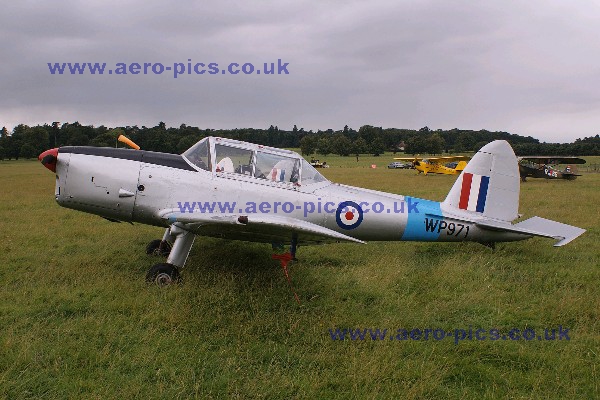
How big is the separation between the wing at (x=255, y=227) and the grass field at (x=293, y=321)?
26.6 inches

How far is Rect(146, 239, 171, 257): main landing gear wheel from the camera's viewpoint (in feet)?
23.1

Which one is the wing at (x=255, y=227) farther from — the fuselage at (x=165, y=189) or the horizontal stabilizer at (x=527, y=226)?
the horizontal stabilizer at (x=527, y=226)

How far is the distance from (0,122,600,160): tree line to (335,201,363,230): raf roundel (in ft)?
19.5

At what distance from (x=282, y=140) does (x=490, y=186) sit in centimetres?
6189

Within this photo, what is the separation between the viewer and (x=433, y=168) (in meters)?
33.5

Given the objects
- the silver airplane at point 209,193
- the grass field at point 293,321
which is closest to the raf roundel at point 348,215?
the silver airplane at point 209,193

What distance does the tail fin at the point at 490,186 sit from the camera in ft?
24.2

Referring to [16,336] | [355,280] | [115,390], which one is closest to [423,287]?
[355,280]

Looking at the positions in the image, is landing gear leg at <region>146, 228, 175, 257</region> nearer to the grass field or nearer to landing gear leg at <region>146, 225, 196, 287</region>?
the grass field

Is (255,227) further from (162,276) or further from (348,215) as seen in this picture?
(348,215)

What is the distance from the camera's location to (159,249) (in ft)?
23.2

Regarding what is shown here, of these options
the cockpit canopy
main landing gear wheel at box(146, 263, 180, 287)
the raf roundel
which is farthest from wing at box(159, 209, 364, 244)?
the raf roundel

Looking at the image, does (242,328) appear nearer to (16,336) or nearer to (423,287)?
(16,336)

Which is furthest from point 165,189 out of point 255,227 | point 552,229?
point 552,229
